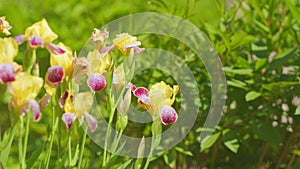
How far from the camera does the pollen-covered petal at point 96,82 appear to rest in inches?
36.0

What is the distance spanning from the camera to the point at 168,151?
147cm

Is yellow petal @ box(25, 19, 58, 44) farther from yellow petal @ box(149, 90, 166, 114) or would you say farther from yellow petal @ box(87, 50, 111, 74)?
yellow petal @ box(149, 90, 166, 114)

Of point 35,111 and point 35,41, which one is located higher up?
point 35,41

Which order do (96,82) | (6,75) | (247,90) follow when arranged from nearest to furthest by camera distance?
(6,75)
(96,82)
(247,90)

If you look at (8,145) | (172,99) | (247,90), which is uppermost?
(247,90)

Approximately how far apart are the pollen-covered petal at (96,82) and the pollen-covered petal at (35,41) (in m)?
0.10

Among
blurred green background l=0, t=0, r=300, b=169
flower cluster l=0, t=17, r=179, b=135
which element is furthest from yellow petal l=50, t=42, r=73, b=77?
blurred green background l=0, t=0, r=300, b=169

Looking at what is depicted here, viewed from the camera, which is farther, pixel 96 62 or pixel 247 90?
pixel 247 90

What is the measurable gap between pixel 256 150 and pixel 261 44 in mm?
279

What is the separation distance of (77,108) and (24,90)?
0.10 metres

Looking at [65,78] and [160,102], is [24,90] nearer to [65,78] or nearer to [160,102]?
[65,78]

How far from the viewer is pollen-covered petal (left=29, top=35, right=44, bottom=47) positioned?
867mm

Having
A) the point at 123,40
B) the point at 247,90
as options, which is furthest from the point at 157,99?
the point at 247,90

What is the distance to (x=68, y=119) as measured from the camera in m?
0.91
